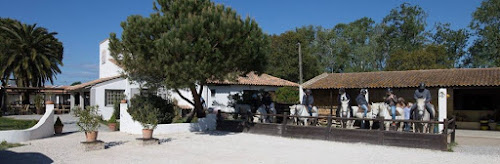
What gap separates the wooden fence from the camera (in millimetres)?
10992

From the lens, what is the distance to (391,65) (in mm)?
36031

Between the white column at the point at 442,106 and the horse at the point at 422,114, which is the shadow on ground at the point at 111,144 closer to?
the horse at the point at 422,114

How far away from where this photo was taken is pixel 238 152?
10.7 metres

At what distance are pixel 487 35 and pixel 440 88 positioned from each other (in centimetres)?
2297

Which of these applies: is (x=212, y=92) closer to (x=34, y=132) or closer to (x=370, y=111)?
(x=370, y=111)

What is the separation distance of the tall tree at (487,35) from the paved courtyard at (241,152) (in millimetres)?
25843

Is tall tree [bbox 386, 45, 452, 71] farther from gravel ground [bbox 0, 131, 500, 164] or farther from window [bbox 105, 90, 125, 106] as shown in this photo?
window [bbox 105, 90, 125, 106]

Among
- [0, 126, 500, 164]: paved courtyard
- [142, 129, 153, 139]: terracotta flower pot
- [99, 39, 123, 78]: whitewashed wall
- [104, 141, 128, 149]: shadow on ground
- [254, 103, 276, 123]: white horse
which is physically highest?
[99, 39, 123, 78]: whitewashed wall

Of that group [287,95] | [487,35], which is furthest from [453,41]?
[287,95]

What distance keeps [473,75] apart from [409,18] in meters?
24.7

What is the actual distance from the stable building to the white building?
14.6 feet

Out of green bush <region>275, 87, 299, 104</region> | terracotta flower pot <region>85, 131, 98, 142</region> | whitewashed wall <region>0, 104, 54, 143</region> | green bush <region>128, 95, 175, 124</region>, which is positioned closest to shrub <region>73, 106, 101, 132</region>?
terracotta flower pot <region>85, 131, 98, 142</region>

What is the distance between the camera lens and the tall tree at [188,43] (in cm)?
1199

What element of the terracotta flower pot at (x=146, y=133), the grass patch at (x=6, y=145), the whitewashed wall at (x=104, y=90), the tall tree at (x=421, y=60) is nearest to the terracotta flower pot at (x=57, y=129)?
the grass patch at (x=6, y=145)
